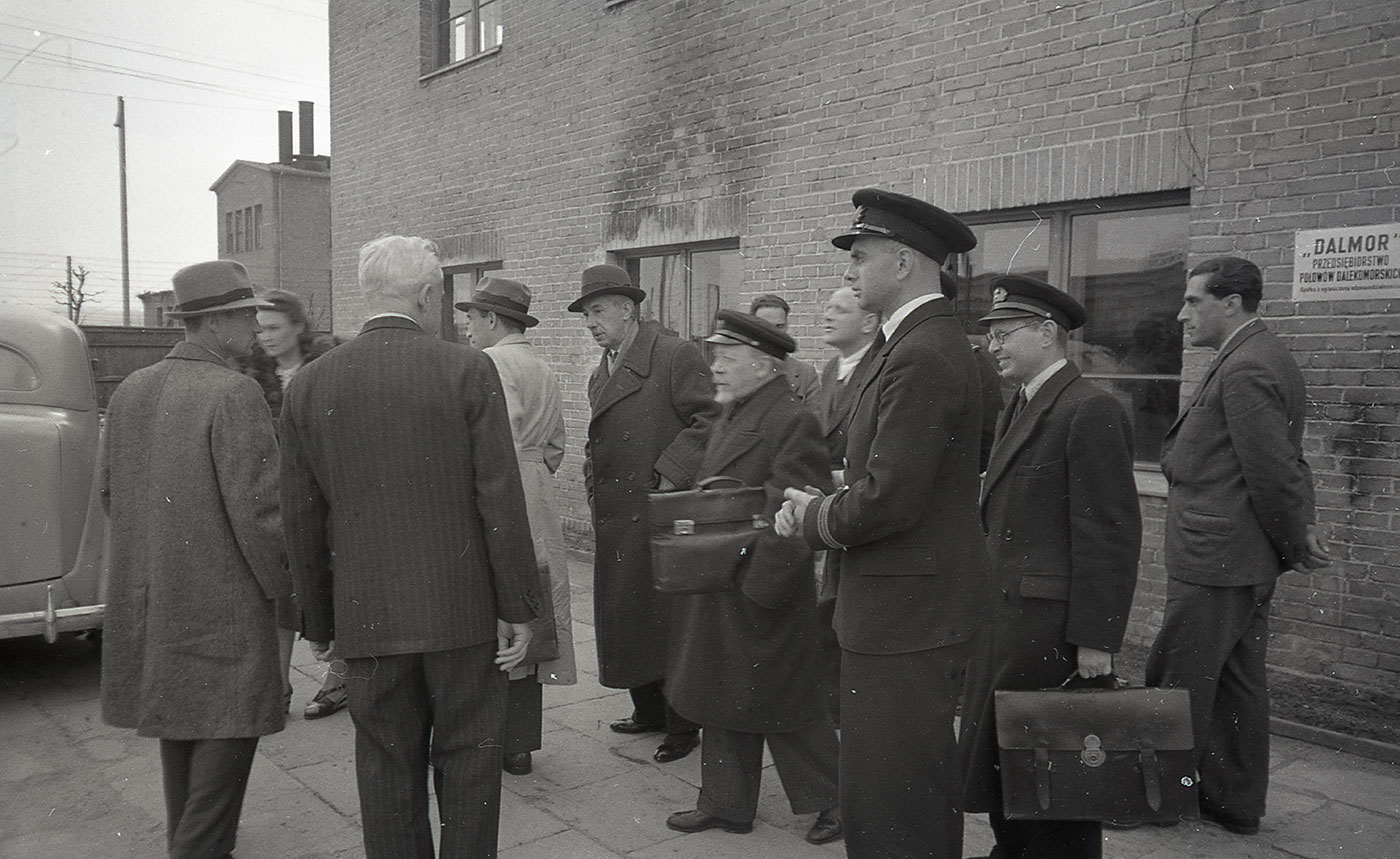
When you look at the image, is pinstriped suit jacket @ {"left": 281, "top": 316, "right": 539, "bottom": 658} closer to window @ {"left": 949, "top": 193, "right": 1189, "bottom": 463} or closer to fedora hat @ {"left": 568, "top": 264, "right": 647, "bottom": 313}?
fedora hat @ {"left": 568, "top": 264, "right": 647, "bottom": 313}

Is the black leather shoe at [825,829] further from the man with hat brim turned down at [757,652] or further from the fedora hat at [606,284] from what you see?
the fedora hat at [606,284]

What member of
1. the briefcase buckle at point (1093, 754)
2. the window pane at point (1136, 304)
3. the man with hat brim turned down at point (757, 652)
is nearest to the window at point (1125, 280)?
the window pane at point (1136, 304)

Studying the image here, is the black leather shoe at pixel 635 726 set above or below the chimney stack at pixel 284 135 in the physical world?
below

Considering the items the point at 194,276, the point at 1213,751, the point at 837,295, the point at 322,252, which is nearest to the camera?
the point at 194,276

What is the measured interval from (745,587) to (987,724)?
3.00ft

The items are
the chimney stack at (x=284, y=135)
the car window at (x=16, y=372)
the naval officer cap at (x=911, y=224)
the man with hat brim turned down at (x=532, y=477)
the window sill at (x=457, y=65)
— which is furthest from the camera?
the chimney stack at (x=284, y=135)

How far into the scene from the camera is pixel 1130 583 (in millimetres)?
3148

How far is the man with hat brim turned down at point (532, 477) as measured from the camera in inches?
170

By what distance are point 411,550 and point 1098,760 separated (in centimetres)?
200

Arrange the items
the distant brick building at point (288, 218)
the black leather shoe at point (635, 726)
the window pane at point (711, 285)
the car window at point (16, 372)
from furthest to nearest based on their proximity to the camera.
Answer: the distant brick building at point (288, 218) < the window pane at point (711, 285) < the car window at point (16, 372) < the black leather shoe at point (635, 726)

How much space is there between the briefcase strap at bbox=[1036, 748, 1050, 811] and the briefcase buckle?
0.31 ft

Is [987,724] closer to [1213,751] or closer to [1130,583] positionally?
[1130,583]

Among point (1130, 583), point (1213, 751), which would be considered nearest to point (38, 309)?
point (1130, 583)

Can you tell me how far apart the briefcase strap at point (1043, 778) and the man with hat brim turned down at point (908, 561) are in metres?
0.27
